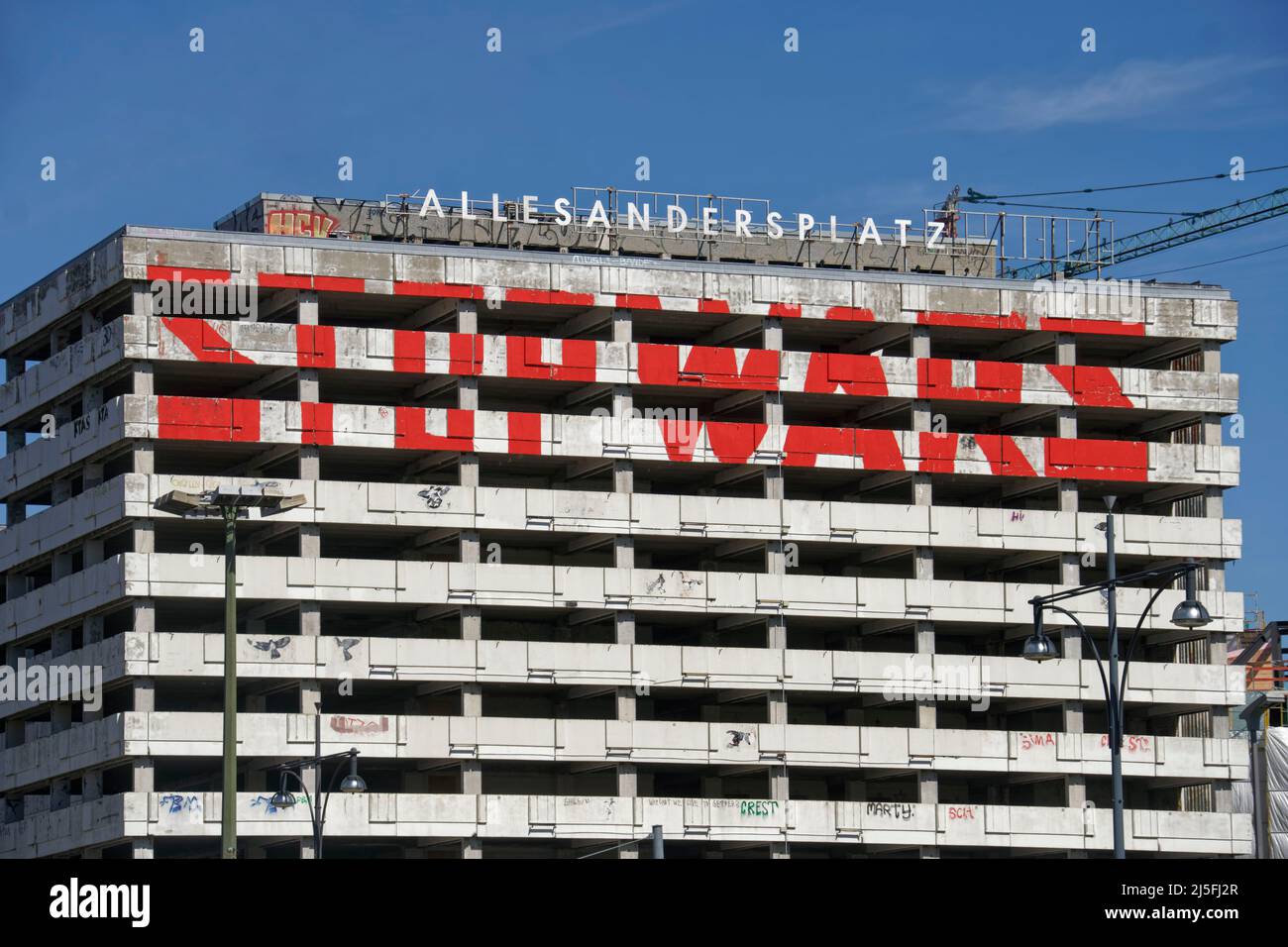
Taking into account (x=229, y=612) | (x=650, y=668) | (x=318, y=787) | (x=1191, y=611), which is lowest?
(x=318, y=787)

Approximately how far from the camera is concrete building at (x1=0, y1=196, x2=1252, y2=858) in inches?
3723

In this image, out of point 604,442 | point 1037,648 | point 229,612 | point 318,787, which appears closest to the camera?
point 1037,648

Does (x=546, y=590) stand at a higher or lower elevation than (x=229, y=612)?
higher

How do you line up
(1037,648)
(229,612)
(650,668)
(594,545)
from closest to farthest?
(1037,648) → (229,612) → (650,668) → (594,545)

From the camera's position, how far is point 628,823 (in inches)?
3784

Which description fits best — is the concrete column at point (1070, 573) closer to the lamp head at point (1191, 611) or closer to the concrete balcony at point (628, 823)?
the concrete balcony at point (628, 823)

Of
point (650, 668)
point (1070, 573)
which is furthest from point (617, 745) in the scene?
point (1070, 573)

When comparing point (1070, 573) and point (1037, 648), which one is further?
point (1070, 573)

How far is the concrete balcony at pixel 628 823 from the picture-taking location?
91500mm

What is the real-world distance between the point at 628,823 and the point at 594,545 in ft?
39.0

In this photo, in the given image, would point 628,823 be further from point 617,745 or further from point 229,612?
point 229,612

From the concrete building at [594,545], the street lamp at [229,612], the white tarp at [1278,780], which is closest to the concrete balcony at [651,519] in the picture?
the concrete building at [594,545]
